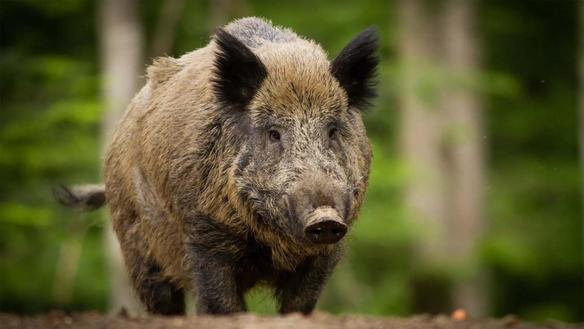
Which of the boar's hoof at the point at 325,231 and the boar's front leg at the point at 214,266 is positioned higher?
the boar's hoof at the point at 325,231

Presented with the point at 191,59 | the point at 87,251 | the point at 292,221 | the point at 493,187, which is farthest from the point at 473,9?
the point at 292,221

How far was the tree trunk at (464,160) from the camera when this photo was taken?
57.0 ft

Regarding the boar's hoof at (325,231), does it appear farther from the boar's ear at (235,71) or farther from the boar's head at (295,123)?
the boar's ear at (235,71)

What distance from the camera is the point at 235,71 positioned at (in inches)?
268

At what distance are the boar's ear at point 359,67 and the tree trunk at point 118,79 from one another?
6.62 meters

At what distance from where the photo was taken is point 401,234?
52.0 feet

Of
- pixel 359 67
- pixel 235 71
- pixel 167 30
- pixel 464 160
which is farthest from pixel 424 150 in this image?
pixel 235 71

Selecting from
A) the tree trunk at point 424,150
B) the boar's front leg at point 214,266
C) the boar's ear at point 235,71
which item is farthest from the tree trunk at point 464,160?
the boar's front leg at point 214,266

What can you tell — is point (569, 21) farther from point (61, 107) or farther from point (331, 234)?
point (331, 234)

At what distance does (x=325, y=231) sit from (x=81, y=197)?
3861mm

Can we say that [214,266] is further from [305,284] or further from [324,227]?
[324,227]

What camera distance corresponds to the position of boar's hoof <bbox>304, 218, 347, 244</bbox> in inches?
224

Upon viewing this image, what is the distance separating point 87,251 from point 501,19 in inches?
353

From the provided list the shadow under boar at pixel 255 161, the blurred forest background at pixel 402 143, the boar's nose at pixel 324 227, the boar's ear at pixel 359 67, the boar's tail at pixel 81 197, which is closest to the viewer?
the boar's nose at pixel 324 227
